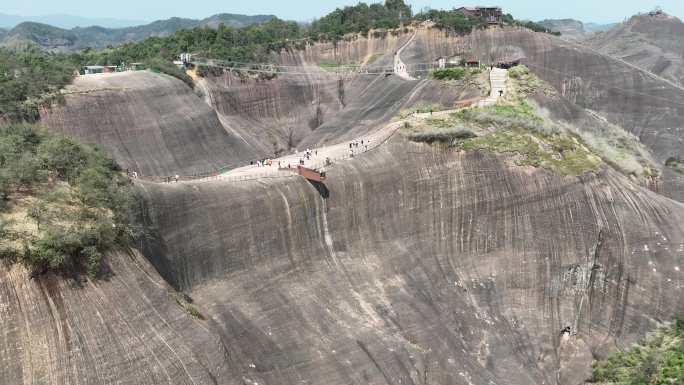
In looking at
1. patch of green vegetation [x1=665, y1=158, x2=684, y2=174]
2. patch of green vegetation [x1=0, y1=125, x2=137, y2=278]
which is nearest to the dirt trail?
patch of green vegetation [x1=665, y1=158, x2=684, y2=174]

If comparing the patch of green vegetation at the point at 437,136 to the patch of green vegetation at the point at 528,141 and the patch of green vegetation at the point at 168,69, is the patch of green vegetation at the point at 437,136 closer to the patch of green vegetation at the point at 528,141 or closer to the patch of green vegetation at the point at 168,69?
the patch of green vegetation at the point at 528,141

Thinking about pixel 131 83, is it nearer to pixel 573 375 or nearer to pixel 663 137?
pixel 573 375

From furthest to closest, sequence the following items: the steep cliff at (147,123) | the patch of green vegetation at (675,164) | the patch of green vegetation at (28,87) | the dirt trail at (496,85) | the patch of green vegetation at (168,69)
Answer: the patch of green vegetation at (675,164)
the patch of green vegetation at (168,69)
the steep cliff at (147,123)
the dirt trail at (496,85)
the patch of green vegetation at (28,87)

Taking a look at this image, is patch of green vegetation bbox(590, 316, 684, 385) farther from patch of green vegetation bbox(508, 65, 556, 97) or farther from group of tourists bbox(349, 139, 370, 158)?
patch of green vegetation bbox(508, 65, 556, 97)

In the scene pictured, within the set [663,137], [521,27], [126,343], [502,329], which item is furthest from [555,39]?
[126,343]

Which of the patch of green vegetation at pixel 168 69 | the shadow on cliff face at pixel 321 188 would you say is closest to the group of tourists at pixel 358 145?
the shadow on cliff face at pixel 321 188

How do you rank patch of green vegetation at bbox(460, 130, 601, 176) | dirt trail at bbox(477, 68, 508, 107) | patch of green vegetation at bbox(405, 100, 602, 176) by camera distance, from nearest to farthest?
patch of green vegetation at bbox(460, 130, 601, 176)
patch of green vegetation at bbox(405, 100, 602, 176)
dirt trail at bbox(477, 68, 508, 107)
